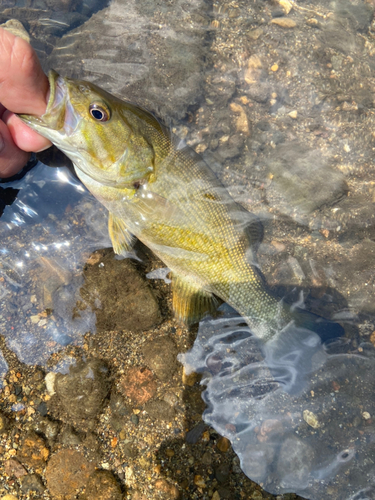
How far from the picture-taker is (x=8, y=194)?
361 centimetres

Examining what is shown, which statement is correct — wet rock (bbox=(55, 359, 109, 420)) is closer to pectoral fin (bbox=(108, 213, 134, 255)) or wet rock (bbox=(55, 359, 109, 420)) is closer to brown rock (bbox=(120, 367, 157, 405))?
brown rock (bbox=(120, 367, 157, 405))

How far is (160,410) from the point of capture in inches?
124

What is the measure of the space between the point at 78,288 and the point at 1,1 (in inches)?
155

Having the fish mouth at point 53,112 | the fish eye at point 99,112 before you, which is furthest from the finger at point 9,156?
the fish eye at point 99,112

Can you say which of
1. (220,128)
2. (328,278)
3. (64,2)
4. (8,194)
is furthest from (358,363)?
(64,2)

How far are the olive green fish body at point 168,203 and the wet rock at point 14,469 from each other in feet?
6.63

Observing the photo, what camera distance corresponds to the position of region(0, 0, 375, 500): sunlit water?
3.13 metres

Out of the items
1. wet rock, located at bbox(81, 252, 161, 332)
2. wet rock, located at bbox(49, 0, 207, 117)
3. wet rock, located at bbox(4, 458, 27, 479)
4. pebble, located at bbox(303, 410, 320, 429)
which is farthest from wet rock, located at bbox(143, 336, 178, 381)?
wet rock, located at bbox(49, 0, 207, 117)

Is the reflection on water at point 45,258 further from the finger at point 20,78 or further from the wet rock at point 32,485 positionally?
the finger at point 20,78

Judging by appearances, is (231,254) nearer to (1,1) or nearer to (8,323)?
(8,323)

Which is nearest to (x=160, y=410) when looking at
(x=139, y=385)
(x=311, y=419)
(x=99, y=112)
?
(x=139, y=385)

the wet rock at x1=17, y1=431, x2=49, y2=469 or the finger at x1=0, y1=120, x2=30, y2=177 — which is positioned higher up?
the finger at x1=0, y1=120, x2=30, y2=177

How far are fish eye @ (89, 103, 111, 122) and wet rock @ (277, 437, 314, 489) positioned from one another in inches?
132

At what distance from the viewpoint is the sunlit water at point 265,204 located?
313 centimetres
